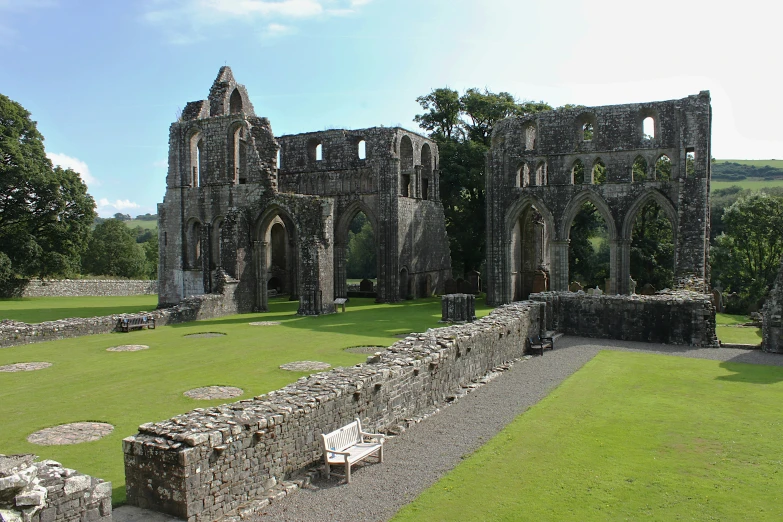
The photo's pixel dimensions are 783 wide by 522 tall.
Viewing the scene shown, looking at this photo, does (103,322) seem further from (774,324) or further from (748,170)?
(748,170)

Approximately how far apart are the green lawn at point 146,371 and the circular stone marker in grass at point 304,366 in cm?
28

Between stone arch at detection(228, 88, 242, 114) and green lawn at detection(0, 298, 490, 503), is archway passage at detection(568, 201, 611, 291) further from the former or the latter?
stone arch at detection(228, 88, 242, 114)

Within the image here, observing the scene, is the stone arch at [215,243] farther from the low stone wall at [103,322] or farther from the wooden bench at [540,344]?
the wooden bench at [540,344]

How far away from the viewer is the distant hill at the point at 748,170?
350 feet

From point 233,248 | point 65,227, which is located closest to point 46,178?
point 65,227

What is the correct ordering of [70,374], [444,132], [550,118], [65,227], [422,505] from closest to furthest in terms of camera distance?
[422,505], [70,374], [550,118], [65,227], [444,132]

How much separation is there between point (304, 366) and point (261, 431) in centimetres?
717

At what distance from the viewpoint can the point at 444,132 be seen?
4288 cm

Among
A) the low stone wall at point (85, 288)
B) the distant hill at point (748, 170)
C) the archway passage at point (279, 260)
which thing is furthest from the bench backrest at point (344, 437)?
the distant hill at point (748, 170)

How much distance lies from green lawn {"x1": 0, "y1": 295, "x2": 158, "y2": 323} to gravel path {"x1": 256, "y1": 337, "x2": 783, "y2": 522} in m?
19.7

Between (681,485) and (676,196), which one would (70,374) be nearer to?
(681,485)

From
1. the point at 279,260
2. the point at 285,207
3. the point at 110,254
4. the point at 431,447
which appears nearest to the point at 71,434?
the point at 431,447

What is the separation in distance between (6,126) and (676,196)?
116 ft

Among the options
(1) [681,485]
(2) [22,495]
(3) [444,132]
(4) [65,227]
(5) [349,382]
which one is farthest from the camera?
(3) [444,132]
